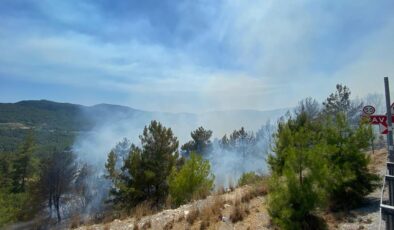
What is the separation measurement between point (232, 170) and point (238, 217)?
61866 millimetres

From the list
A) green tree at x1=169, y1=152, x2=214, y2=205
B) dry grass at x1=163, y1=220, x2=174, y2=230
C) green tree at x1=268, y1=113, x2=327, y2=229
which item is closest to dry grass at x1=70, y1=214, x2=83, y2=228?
dry grass at x1=163, y1=220, x2=174, y2=230

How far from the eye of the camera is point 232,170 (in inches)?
2739

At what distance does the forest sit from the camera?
6.85 metres

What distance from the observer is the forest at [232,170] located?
22.5 feet

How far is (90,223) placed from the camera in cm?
1212

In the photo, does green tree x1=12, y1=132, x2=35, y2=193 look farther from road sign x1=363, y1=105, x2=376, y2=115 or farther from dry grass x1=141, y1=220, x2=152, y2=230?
road sign x1=363, y1=105, x2=376, y2=115

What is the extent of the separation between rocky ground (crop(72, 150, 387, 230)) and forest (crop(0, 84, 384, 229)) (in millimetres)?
479

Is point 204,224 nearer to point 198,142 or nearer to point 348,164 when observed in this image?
point 348,164

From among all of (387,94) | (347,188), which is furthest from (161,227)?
(387,94)

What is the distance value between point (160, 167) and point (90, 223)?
16325mm

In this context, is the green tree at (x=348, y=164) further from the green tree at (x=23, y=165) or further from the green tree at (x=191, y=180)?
the green tree at (x=23, y=165)

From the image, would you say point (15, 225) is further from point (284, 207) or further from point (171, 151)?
point (284, 207)

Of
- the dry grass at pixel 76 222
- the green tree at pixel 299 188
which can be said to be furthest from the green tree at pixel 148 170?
the green tree at pixel 299 188

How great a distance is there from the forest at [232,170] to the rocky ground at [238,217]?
1.57 feet
